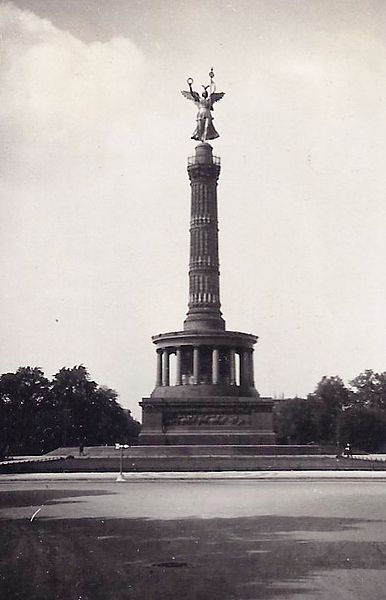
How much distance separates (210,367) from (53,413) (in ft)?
46.1

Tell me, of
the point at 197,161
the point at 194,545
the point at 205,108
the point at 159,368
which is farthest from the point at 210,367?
the point at 194,545

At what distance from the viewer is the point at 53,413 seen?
5306 centimetres

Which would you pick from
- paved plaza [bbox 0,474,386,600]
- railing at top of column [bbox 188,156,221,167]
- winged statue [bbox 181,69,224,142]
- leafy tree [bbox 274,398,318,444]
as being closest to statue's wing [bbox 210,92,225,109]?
Result: winged statue [bbox 181,69,224,142]

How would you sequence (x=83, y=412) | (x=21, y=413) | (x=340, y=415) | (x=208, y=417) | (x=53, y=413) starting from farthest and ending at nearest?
1. (x=340, y=415)
2. (x=83, y=412)
3. (x=53, y=413)
4. (x=21, y=413)
5. (x=208, y=417)

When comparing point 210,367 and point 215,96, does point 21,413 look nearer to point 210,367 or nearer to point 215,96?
point 210,367

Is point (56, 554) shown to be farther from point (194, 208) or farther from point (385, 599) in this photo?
point (194, 208)

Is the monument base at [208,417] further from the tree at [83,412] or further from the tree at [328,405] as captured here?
the tree at [328,405]

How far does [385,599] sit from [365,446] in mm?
50395

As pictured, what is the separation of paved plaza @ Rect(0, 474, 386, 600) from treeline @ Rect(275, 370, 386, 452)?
37.2 m

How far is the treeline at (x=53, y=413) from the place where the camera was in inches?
2029

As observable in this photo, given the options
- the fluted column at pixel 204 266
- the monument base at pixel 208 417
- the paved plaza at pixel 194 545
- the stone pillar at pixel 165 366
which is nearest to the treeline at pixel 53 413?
the stone pillar at pixel 165 366

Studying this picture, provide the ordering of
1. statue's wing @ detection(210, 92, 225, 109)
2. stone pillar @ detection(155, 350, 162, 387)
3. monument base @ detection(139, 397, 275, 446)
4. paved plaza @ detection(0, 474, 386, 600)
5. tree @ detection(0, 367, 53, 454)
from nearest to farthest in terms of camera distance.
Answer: paved plaza @ detection(0, 474, 386, 600), monument base @ detection(139, 397, 275, 446), stone pillar @ detection(155, 350, 162, 387), statue's wing @ detection(210, 92, 225, 109), tree @ detection(0, 367, 53, 454)

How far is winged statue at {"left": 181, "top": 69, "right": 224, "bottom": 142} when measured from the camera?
49125 millimetres

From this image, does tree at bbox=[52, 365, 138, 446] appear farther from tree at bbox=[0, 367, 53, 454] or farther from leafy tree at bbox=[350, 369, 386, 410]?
leafy tree at bbox=[350, 369, 386, 410]
